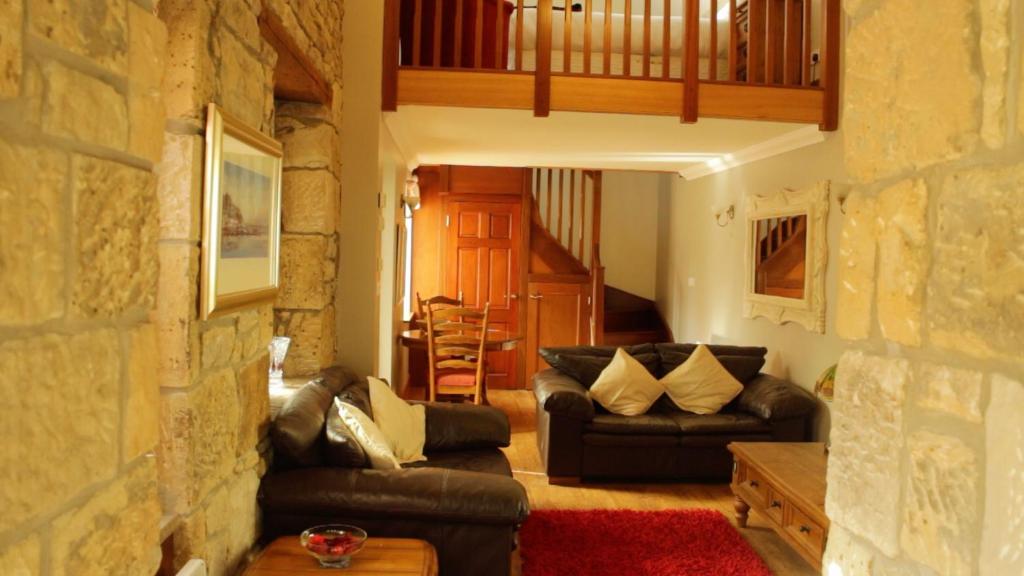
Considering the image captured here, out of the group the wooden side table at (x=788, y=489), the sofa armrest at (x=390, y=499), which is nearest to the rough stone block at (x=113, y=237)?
the sofa armrest at (x=390, y=499)

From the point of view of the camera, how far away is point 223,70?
6.91 ft

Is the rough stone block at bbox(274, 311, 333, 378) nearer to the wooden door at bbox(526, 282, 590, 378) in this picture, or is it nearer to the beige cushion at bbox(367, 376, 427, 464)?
the beige cushion at bbox(367, 376, 427, 464)

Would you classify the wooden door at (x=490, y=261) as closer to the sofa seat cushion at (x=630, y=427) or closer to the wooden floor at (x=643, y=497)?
the wooden floor at (x=643, y=497)

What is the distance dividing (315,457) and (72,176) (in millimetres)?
2060

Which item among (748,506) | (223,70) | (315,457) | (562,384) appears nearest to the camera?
(223,70)

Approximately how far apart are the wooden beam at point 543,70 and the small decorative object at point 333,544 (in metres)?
2.93

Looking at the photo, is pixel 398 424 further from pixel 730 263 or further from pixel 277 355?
pixel 730 263

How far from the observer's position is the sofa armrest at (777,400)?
4727mm

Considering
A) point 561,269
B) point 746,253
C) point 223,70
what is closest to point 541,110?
point 746,253

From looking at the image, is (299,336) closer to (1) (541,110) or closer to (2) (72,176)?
(1) (541,110)

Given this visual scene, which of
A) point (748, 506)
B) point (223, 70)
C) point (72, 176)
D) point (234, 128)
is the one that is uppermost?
point (223, 70)

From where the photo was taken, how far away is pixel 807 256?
4887 millimetres

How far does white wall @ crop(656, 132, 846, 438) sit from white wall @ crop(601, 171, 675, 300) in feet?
0.56

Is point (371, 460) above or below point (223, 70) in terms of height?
below
